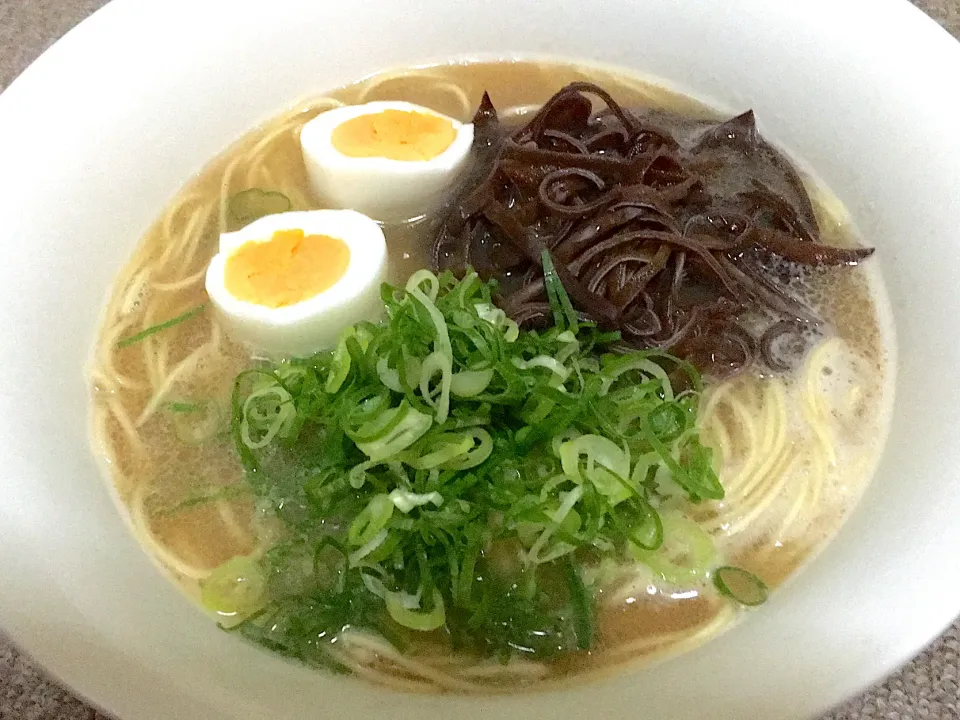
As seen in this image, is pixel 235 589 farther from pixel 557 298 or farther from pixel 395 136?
pixel 395 136

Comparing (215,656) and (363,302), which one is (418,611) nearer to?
(215,656)

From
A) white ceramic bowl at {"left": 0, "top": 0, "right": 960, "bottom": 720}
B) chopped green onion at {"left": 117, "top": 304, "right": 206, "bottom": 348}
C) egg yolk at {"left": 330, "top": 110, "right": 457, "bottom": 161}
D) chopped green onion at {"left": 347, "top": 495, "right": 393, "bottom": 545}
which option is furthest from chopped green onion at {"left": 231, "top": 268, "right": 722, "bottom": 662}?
egg yolk at {"left": 330, "top": 110, "right": 457, "bottom": 161}

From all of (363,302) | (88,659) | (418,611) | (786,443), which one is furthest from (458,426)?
(786,443)

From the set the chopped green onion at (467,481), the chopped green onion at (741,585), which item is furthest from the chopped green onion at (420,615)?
the chopped green onion at (741,585)

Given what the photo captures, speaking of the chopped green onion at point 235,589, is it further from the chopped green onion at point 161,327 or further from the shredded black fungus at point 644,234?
the shredded black fungus at point 644,234

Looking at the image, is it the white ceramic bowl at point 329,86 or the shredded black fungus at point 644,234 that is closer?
the white ceramic bowl at point 329,86

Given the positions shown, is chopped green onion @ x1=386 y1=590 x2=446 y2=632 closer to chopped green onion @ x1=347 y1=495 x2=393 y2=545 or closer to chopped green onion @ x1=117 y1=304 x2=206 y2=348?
chopped green onion @ x1=347 y1=495 x2=393 y2=545

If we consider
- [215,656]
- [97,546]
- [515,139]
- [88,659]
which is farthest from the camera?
[515,139]

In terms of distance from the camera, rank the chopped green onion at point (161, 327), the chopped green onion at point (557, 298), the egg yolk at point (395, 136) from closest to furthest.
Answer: the chopped green onion at point (557, 298)
the chopped green onion at point (161, 327)
the egg yolk at point (395, 136)
